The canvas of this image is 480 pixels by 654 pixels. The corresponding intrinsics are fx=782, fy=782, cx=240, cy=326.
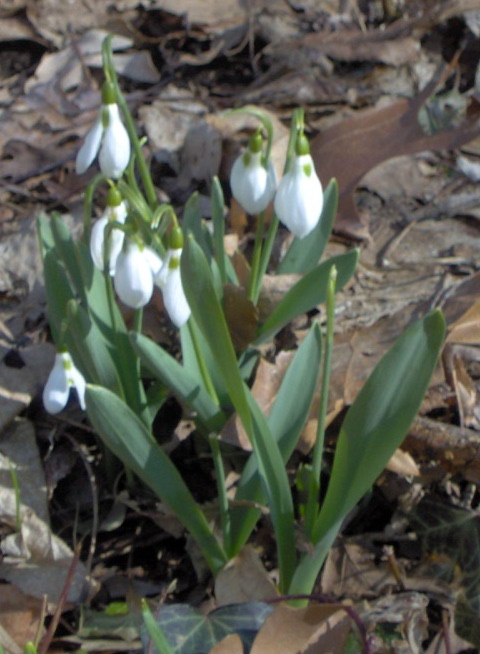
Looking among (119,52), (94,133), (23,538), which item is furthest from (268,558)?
(119,52)

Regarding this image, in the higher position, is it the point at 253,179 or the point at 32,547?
the point at 253,179

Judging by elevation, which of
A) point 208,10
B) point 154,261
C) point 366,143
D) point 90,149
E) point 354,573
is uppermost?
point 90,149

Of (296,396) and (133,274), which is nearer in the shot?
(133,274)

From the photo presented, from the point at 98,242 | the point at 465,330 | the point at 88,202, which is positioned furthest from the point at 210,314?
the point at 465,330

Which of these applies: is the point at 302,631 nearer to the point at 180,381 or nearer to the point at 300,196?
the point at 180,381

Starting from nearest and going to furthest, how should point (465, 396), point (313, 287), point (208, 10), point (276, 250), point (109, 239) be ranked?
1. point (109, 239)
2. point (313, 287)
3. point (465, 396)
4. point (276, 250)
5. point (208, 10)

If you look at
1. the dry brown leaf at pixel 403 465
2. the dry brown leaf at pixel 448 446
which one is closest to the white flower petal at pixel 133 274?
the dry brown leaf at pixel 403 465

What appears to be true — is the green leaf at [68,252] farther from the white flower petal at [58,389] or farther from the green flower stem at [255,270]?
the green flower stem at [255,270]

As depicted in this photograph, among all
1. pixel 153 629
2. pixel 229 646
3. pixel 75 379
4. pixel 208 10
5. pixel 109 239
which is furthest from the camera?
pixel 208 10
